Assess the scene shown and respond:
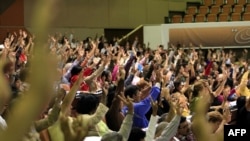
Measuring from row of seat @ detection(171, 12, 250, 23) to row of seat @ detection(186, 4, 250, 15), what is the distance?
400mm

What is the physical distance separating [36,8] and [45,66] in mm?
72

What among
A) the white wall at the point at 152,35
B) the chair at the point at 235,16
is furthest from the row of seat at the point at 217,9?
the white wall at the point at 152,35

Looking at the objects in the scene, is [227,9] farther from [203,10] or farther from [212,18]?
[203,10]

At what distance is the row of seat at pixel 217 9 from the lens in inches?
713

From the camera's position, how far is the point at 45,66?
56 centimetres

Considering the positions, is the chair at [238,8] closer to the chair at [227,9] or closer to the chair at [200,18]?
the chair at [227,9]

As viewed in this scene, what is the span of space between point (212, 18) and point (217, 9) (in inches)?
30.8

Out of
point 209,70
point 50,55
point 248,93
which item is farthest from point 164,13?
point 50,55

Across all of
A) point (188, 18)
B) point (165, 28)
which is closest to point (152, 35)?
point (165, 28)

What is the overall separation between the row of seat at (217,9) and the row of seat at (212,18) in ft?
1.31

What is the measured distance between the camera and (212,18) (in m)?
18.0

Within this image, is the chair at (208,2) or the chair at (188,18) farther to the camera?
the chair at (208,2)

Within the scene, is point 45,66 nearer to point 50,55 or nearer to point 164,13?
point 50,55

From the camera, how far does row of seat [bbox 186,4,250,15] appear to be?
18109 mm
